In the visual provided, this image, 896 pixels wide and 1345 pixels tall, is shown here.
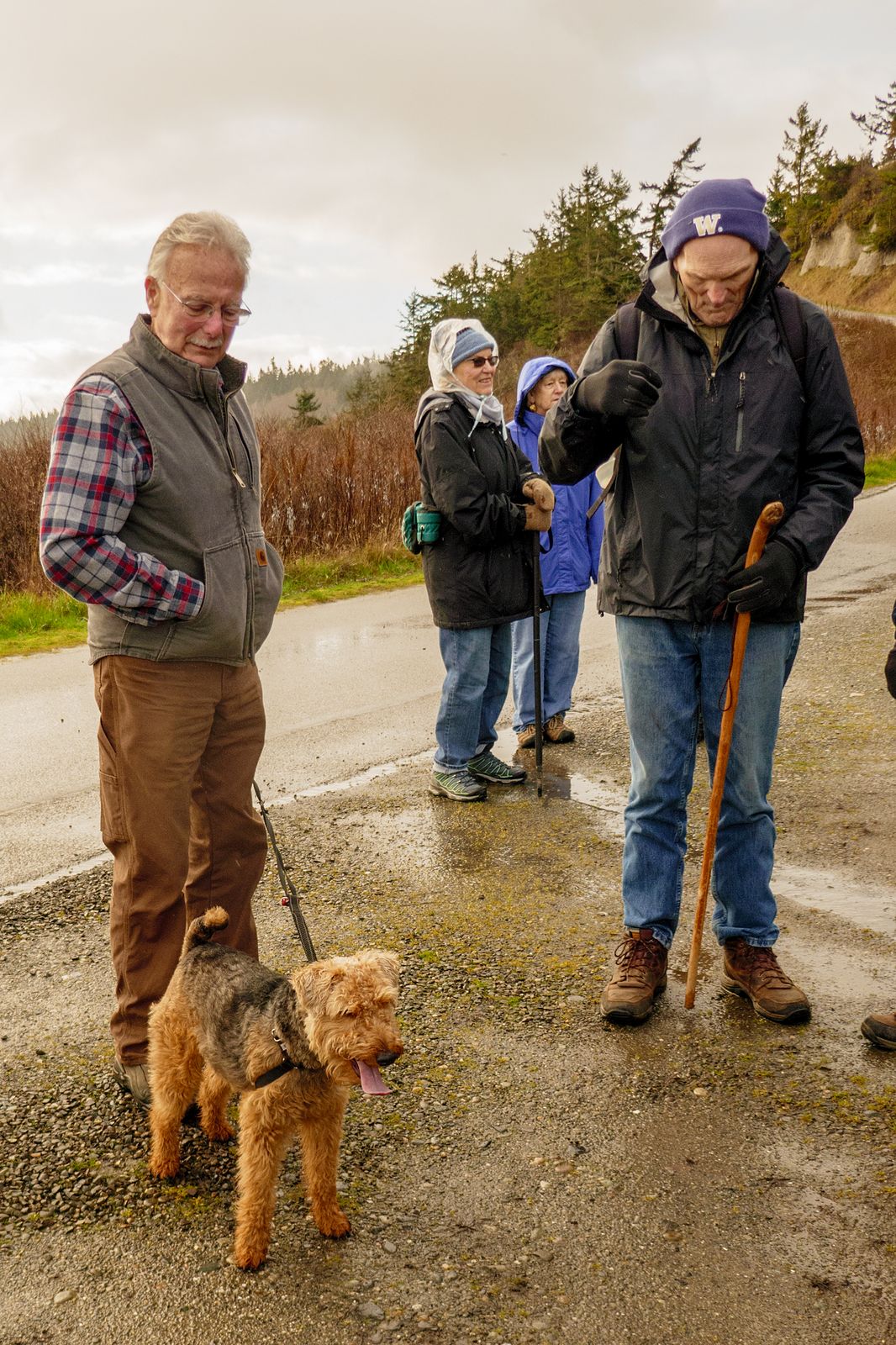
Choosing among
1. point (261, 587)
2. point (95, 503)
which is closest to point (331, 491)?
point (261, 587)

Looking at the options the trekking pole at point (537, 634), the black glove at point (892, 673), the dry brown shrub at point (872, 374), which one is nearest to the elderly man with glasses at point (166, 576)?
the black glove at point (892, 673)

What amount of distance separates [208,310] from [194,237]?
19 cm

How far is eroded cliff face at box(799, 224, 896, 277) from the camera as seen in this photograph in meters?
57.9

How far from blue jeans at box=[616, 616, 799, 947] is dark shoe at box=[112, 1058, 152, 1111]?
5.76 ft

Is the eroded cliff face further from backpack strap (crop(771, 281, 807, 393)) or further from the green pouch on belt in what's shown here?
backpack strap (crop(771, 281, 807, 393))

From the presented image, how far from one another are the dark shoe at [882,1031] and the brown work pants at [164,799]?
7.10ft

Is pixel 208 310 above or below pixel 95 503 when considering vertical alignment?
above

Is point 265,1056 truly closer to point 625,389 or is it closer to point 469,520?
point 625,389

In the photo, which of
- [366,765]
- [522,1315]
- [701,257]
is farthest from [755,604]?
[366,765]

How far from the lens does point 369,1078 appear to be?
2352 mm

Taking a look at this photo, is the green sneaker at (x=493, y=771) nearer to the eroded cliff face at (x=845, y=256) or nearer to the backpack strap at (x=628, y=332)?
the backpack strap at (x=628, y=332)

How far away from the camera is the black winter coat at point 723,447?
3311 mm

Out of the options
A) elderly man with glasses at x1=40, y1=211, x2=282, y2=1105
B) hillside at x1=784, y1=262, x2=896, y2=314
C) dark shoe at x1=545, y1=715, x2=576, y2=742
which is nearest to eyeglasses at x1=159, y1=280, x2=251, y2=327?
elderly man with glasses at x1=40, y1=211, x2=282, y2=1105

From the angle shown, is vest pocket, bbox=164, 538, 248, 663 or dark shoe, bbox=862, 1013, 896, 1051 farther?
dark shoe, bbox=862, 1013, 896, 1051
